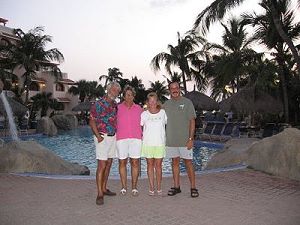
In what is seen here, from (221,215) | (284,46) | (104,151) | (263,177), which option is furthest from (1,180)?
(284,46)

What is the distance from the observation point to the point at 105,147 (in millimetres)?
5457

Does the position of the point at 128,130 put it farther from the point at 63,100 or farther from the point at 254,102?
the point at 63,100

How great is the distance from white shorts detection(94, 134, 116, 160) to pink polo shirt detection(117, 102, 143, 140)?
140 millimetres

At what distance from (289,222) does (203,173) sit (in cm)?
327

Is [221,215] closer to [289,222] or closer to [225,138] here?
[289,222]

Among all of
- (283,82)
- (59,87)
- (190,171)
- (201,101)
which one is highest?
(59,87)

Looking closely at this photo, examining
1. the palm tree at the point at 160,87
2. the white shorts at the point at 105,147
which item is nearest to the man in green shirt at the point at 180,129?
the white shorts at the point at 105,147

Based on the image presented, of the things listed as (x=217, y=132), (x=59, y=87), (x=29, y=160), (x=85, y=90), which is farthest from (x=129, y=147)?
(x=85, y=90)

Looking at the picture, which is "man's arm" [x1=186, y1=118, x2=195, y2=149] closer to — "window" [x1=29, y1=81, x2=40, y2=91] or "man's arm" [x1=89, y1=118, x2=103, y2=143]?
"man's arm" [x1=89, y1=118, x2=103, y2=143]

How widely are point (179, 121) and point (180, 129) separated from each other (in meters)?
0.13

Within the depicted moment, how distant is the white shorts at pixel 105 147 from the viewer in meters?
5.42

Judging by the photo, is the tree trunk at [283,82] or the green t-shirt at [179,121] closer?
the green t-shirt at [179,121]

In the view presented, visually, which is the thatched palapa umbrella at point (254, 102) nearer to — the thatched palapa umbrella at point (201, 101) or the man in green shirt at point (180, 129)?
the thatched palapa umbrella at point (201, 101)

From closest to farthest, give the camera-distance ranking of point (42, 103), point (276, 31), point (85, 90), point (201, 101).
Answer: point (276, 31) < point (201, 101) < point (42, 103) < point (85, 90)
